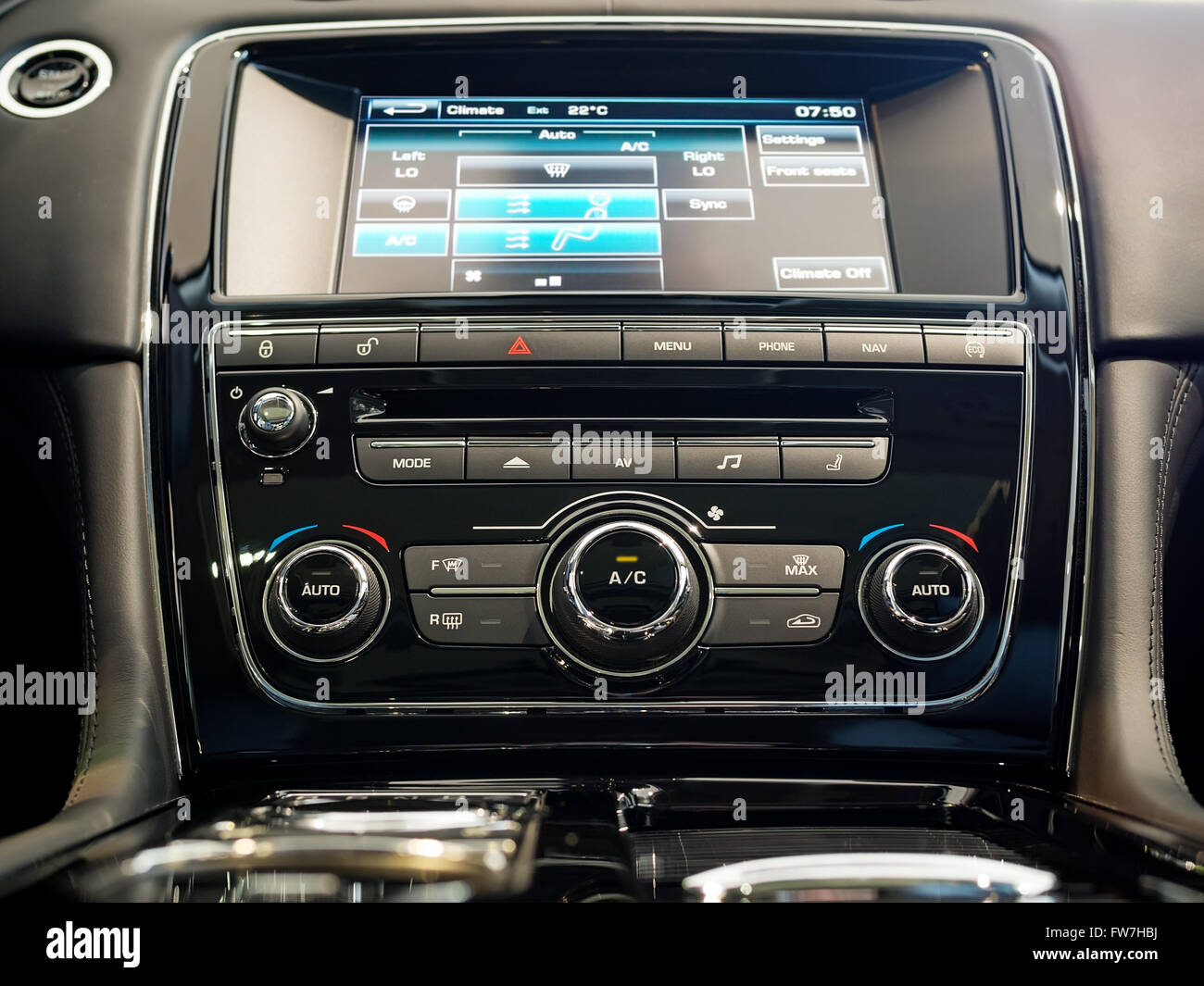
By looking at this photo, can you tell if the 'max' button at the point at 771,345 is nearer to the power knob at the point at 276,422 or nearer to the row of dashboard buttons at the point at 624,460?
the row of dashboard buttons at the point at 624,460

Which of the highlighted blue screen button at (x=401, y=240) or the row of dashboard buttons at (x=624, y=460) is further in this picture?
the highlighted blue screen button at (x=401, y=240)

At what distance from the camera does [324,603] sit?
1043mm

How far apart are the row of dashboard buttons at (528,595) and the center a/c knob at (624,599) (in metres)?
0.02

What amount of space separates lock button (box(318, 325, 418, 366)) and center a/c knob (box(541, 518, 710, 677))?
304 millimetres

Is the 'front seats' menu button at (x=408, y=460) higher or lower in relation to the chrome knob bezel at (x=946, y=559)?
higher

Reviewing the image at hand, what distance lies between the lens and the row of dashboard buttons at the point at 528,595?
3.45 feet

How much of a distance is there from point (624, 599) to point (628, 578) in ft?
0.08

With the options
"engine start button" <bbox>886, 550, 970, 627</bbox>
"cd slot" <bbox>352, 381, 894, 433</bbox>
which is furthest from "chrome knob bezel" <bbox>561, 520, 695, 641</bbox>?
"engine start button" <bbox>886, 550, 970, 627</bbox>

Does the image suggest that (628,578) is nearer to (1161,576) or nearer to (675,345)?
(675,345)

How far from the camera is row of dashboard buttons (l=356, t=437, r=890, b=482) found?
1.07 meters

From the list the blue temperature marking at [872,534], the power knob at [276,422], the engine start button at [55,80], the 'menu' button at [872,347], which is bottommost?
the blue temperature marking at [872,534]

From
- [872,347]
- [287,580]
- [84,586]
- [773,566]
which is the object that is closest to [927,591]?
[773,566]

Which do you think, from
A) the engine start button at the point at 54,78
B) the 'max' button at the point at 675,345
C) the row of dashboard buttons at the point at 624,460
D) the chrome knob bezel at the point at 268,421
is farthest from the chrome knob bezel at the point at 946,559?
the engine start button at the point at 54,78
